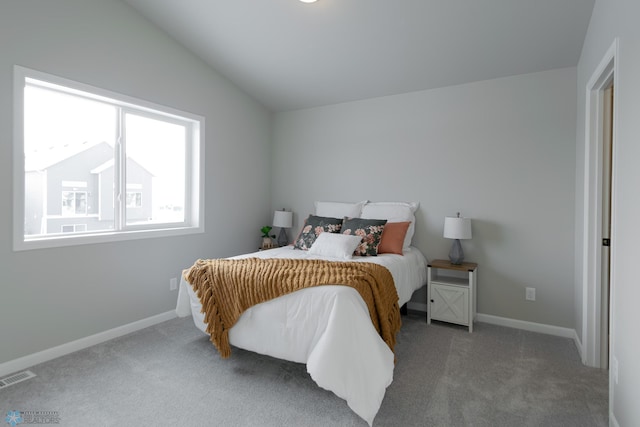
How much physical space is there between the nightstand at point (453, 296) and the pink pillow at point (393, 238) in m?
0.35

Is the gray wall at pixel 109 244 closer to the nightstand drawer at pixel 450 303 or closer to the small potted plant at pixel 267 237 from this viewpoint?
the small potted plant at pixel 267 237

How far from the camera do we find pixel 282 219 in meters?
4.32

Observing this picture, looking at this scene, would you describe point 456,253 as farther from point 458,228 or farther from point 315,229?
point 315,229

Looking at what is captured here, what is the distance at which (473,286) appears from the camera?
314 cm

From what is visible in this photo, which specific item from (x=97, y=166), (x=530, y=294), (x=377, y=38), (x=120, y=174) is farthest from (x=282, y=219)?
(x=530, y=294)

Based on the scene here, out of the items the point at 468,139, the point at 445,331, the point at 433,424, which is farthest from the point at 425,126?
the point at 433,424

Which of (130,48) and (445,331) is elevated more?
(130,48)

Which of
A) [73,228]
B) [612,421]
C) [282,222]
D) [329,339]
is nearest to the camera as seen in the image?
[612,421]

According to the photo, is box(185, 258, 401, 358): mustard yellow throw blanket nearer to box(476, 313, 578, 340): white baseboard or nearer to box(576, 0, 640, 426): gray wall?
box(576, 0, 640, 426): gray wall

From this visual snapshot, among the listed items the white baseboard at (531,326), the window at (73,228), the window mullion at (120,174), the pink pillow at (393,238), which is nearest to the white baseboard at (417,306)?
the white baseboard at (531,326)

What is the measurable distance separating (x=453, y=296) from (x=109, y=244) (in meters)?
3.04

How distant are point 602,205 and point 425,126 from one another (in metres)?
1.75

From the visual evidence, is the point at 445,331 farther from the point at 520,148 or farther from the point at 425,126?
the point at 425,126

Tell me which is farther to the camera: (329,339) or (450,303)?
(450,303)
